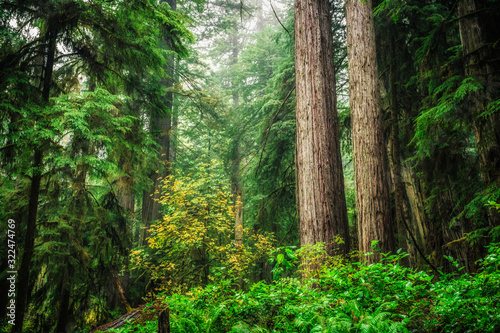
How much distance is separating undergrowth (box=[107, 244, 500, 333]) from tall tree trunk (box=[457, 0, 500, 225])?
Answer: 1.90 m

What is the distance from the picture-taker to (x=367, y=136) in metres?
4.47

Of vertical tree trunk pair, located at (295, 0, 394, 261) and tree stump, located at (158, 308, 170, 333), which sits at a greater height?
vertical tree trunk pair, located at (295, 0, 394, 261)

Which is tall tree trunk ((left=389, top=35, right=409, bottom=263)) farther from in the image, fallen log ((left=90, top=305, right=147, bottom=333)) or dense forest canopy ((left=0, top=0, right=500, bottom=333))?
fallen log ((left=90, top=305, right=147, bottom=333))

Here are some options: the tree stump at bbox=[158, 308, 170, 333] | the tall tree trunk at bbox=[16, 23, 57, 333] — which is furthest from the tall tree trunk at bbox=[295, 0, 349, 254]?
the tall tree trunk at bbox=[16, 23, 57, 333]

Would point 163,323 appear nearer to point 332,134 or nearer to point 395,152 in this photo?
point 332,134

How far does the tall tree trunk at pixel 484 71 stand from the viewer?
3.63m

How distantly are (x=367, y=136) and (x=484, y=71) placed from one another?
5.66ft

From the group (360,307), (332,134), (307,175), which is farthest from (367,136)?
(360,307)

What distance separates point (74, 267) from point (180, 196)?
11.7 feet

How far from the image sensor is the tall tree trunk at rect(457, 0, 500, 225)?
11.9 feet

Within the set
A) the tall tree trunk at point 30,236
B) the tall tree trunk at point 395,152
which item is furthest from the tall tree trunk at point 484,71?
the tall tree trunk at point 30,236

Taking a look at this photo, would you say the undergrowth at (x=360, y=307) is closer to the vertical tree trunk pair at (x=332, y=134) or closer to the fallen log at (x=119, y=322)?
the vertical tree trunk pair at (x=332, y=134)

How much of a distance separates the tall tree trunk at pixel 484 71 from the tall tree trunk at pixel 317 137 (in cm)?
207

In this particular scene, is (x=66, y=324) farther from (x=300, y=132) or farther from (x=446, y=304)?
(x=446, y=304)
